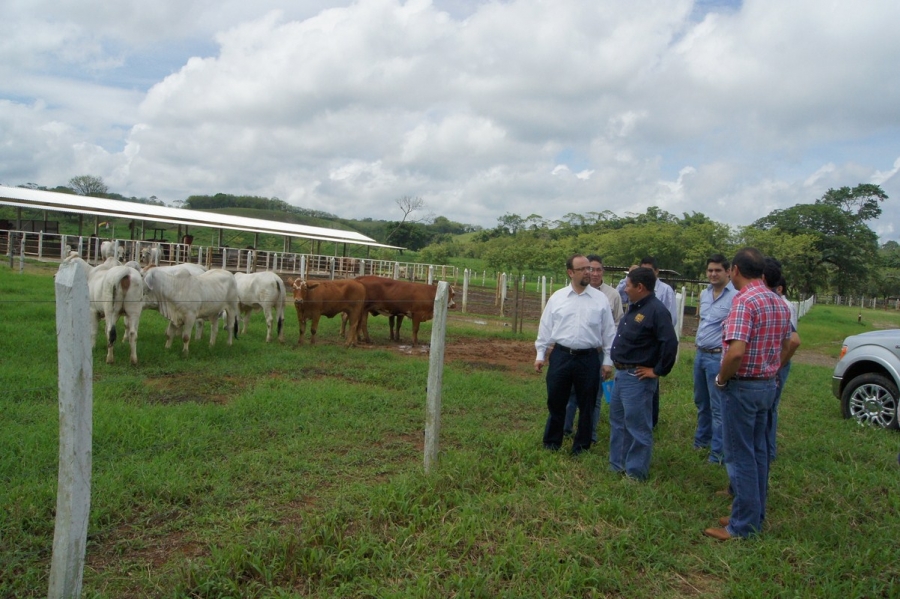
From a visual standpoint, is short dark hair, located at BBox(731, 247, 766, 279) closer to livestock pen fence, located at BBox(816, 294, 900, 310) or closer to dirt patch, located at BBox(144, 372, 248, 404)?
dirt patch, located at BBox(144, 372, 248, 404)

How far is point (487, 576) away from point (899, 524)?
2989 millimetres

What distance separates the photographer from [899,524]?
13.9 ft

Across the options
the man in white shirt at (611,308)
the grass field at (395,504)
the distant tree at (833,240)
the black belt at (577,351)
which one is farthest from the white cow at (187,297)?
the distant tree at (833,240)

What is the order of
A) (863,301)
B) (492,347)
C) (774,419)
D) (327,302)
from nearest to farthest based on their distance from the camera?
(774,419), (327,302), (492,347), (863,301)

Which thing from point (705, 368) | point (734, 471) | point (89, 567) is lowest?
point (89, 567)

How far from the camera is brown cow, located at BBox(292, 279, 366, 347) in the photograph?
439 inches

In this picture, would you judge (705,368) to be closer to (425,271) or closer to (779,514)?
(779,514)

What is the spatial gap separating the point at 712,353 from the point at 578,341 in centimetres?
141

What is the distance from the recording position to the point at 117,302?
8211 mm

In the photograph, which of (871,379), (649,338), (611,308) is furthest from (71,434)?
(871,379)

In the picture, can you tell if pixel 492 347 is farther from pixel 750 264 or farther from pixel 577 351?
pixel 750 264

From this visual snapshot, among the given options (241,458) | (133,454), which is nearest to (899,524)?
(241,458)

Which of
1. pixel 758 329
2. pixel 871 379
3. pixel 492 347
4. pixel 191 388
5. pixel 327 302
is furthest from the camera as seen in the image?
pixel 492 347

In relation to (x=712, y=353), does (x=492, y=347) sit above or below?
below
